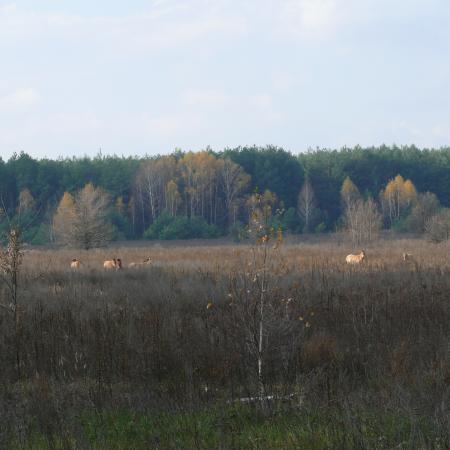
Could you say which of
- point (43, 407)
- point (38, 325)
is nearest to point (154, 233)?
point (38, 325)

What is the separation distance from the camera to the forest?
63125 mm

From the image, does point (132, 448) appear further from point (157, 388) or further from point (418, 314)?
point (418, 314)

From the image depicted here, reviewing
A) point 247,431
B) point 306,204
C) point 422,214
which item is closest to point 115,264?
point 247,431

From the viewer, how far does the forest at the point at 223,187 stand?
207ft

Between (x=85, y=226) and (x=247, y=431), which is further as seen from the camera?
(x=85, y=226)

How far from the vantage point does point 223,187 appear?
75.2 meters

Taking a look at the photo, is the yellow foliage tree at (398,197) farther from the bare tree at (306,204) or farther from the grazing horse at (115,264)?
the grazing horse at (115,264)

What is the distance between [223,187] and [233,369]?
67502mm

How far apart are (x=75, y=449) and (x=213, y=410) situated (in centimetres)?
179

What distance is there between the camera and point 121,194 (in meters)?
Result: 74.7

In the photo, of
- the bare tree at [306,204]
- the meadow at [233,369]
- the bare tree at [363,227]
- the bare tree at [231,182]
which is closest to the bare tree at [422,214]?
the bare tree at [363,227]

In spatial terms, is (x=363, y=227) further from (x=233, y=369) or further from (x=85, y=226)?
(x=233, y=369)

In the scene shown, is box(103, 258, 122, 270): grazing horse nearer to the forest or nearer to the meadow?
the meadow

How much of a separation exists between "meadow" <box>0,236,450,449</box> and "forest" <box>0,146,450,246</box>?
45.8 metres
